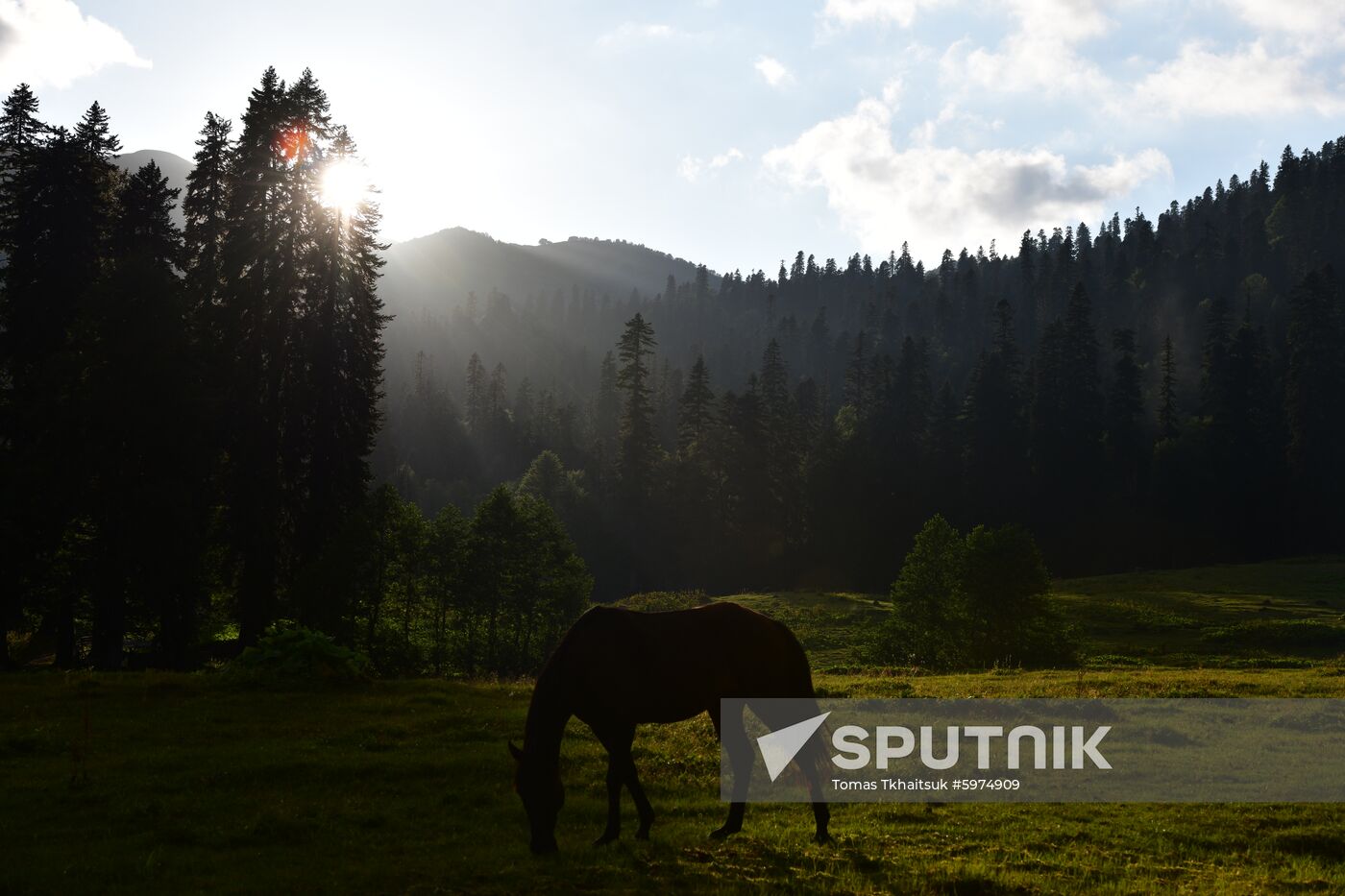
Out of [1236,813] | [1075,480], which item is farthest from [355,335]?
[1075,480]

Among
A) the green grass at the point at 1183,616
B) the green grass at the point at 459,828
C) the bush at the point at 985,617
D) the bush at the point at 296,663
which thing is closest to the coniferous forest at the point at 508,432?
the bush at the point at 296,663

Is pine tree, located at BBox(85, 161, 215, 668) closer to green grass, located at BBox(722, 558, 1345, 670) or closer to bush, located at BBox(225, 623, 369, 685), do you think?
bush, located at BBox(225, 623, 369, 685)

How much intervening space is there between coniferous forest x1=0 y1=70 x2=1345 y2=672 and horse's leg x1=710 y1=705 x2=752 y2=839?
24661 mm

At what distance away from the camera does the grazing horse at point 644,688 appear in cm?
1025

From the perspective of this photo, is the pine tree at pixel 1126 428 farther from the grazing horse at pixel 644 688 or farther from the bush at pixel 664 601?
the grazing horse at pixel 644 688

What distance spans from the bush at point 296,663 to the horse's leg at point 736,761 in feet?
53.0

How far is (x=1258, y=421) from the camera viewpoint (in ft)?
308

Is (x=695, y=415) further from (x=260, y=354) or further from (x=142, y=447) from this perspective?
(x=142, y=447)

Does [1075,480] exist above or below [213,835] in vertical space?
above

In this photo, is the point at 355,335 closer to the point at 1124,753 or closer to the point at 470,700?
the point at 470,700

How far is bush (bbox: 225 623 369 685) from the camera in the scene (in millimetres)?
23047

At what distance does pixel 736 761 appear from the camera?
11016 millimetres

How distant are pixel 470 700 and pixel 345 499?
16.7m

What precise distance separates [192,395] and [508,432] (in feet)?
390
